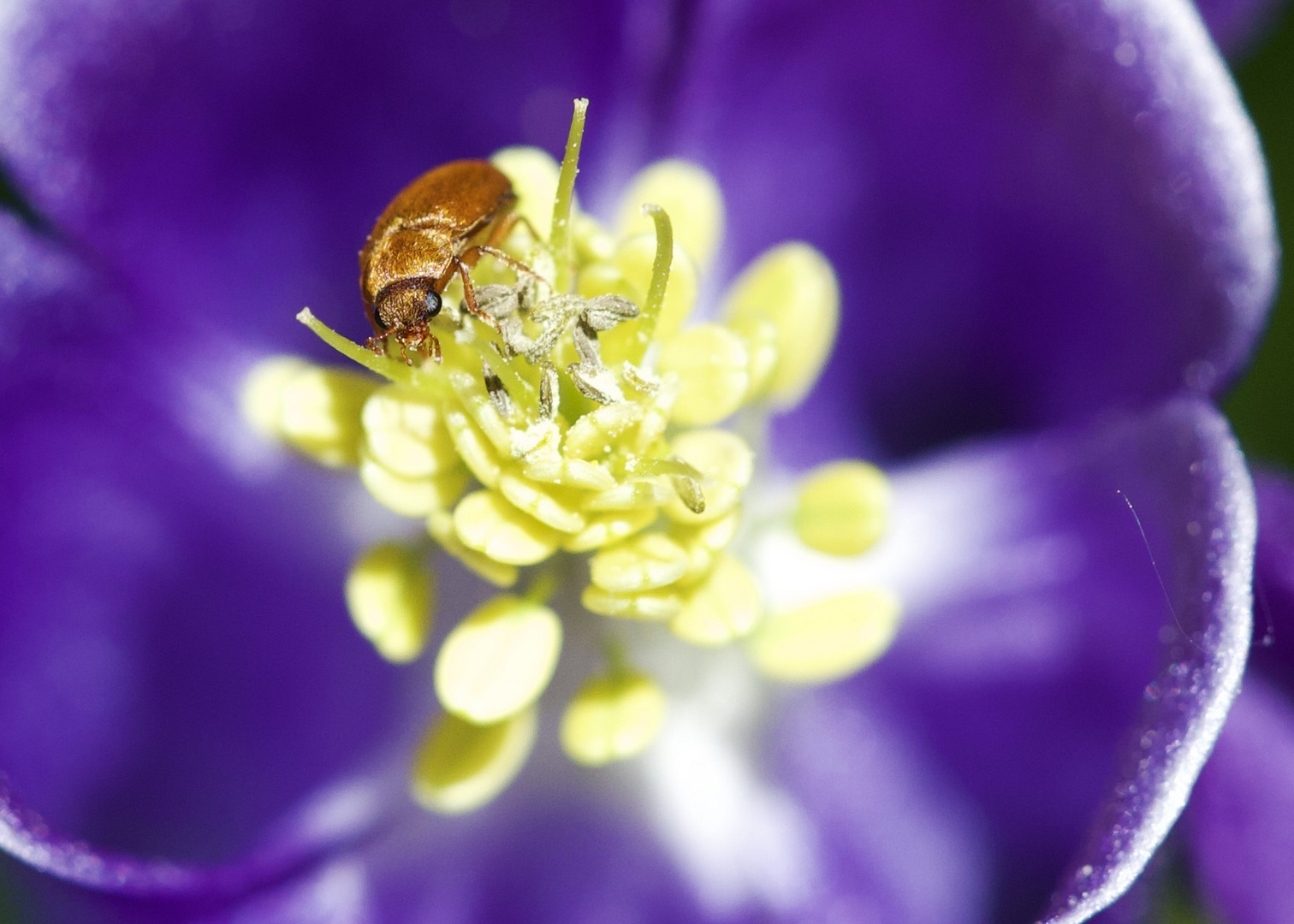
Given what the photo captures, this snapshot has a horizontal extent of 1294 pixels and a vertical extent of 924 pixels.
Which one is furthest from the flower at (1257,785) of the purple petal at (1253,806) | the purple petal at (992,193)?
the purple petal at (992,193)

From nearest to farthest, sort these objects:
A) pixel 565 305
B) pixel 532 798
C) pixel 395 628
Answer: pixel 565 305 < pixel 395 628 < pixel 532 798

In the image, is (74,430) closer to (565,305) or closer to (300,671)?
(300,671)

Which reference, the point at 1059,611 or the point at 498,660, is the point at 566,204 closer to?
the point at 498,660

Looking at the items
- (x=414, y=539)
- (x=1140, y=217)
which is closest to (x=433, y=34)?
(x=414, y=539)

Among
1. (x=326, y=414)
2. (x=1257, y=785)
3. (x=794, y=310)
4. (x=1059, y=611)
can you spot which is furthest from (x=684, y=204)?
(x=1257, y=785)

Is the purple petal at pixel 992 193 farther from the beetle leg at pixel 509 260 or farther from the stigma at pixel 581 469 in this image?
the beetle leg at pixel 509 260

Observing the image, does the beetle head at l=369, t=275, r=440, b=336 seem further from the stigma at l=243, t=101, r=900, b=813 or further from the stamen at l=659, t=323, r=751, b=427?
the stamen at l=659, t=323, r=751, b=427
